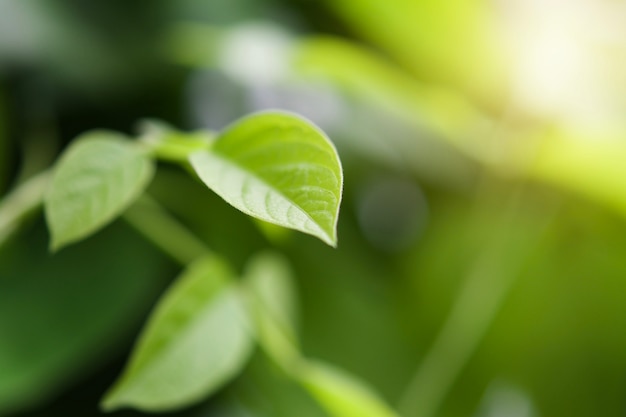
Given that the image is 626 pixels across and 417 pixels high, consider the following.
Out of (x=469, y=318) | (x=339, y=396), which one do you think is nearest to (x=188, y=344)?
(x=339, y=396)

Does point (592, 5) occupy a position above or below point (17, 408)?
above

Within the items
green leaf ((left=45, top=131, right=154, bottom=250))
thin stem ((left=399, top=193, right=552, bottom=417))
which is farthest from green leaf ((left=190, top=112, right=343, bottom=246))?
thin stem ((left=399, top=193, right=552, bottom=417))

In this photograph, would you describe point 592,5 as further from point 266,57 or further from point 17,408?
point 17,408

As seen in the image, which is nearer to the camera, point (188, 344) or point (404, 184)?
point (188, 344)

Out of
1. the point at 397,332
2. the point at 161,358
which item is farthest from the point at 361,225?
the point at 161,358

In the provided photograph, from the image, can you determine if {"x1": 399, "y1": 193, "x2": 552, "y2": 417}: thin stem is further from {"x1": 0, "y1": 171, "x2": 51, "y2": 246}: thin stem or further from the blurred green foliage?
{"x1": 0, "y1": 171, "x2": 51, "y2": 246}: thin stem

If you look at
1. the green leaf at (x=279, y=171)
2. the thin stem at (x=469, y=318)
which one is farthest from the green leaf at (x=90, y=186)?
the thin stem at (x=469, y=318)

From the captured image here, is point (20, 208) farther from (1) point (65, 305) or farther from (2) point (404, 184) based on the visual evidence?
(2) point (404, 184)
